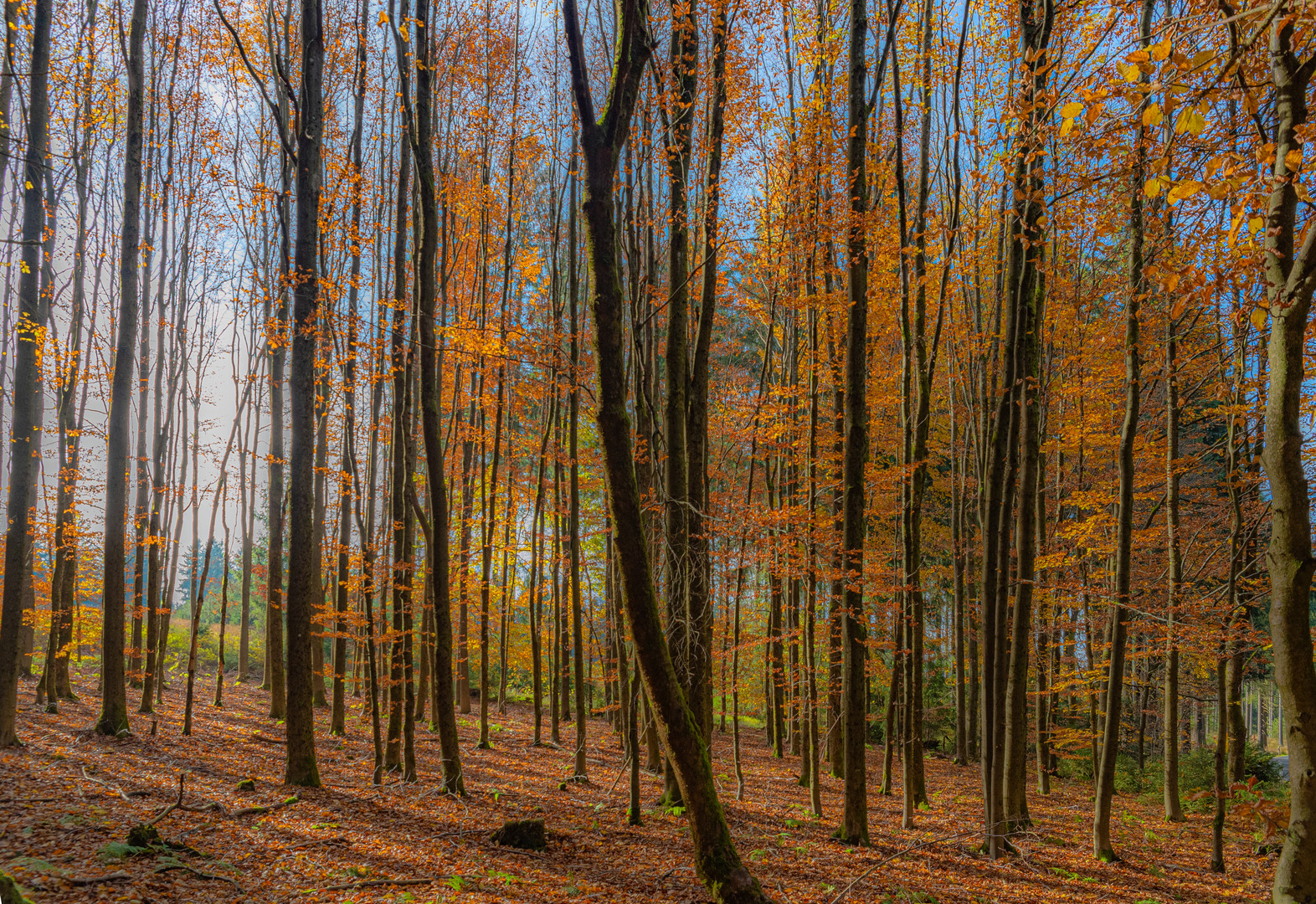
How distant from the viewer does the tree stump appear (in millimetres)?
6148

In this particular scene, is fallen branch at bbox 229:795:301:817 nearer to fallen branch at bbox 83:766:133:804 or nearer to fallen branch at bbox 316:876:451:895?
fallen branch at bbox 83:766:133:804

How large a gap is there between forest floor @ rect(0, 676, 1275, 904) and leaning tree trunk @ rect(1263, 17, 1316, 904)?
2.34 meters

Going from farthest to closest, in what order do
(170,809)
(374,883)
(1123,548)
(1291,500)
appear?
1. (1123,548)
2. (170,809)
3. (374,883)
4. (1291,500)

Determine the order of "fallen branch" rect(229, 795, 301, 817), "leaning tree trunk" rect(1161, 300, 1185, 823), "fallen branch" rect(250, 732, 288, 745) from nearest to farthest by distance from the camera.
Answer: "fallen branch" rect(229, 795, 301, 817) → "leaning tree trunk" rect(1161, 300, 1185, 823) → "fallen branch" rect(250, 732, 288, 745)

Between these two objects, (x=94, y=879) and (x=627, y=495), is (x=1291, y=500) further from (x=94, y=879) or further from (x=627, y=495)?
(x=94, y=879)

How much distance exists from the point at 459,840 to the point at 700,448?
503 cm

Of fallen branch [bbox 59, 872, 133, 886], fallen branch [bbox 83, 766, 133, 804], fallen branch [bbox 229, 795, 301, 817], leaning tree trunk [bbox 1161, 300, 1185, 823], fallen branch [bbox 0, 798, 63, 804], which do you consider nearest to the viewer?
fallen branch [bbox 59, 872, 133, 886]

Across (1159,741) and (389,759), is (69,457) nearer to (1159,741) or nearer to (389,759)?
(389,759)

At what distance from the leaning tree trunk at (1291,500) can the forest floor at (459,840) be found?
92.1 inches

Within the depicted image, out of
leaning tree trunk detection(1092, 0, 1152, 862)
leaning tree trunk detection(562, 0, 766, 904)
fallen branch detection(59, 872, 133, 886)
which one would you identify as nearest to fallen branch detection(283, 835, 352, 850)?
fallen branch detection(59, 872, 133, 886)

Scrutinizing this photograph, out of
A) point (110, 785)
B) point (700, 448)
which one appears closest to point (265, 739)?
point (110, 785)

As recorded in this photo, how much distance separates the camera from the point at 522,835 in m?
6.20

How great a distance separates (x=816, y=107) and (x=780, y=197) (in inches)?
65.3

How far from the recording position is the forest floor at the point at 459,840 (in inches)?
184
